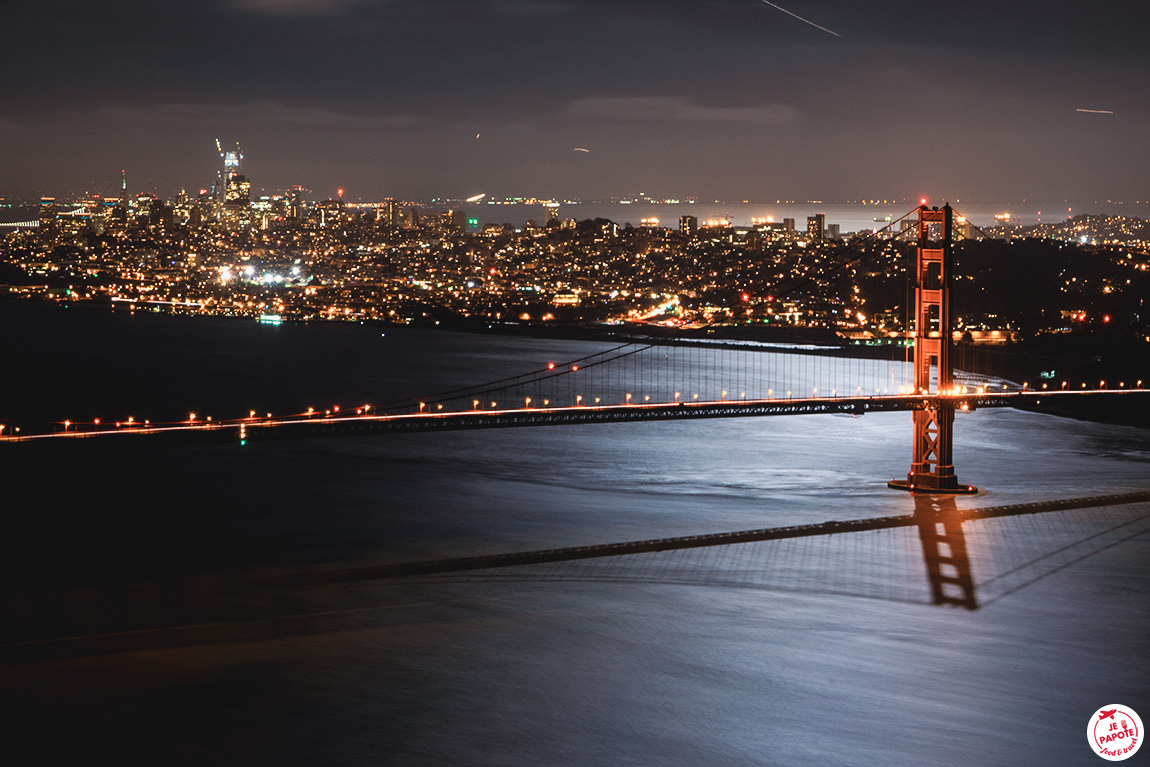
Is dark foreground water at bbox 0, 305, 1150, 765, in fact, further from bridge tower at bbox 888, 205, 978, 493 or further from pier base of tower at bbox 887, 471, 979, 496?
bridge tower at bbox 888, 205, 978, 493

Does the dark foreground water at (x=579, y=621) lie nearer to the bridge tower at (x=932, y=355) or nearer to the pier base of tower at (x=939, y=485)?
the pier base of tower at (x=939, y=485)

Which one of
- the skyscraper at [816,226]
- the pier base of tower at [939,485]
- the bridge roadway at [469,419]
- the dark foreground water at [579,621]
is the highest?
the skyscraper at [816,226]

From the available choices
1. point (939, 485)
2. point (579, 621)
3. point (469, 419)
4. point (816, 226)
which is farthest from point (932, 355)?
point (816, 226)

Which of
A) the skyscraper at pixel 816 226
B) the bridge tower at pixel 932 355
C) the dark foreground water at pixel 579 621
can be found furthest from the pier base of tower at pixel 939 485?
the skyscraper at pixel 816 226

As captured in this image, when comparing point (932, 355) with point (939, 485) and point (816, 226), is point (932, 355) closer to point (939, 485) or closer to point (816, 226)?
point (939, 485)

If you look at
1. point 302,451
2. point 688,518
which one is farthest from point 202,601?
point 302,451

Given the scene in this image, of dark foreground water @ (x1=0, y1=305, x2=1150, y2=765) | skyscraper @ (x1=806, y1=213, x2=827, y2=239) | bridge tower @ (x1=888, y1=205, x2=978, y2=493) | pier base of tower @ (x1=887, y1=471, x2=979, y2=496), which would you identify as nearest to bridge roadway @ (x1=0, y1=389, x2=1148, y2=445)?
bridge tower @ (x1=888, y1=205, x2=978, y2=493)

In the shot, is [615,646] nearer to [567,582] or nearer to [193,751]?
[567,582]
